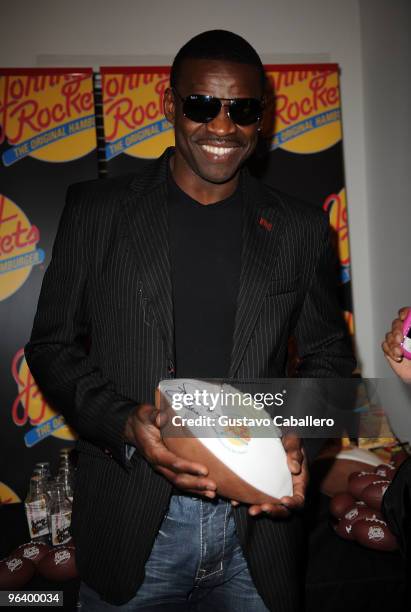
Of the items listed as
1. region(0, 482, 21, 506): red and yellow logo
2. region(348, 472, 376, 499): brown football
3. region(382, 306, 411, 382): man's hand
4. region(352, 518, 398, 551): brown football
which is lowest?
region(0, 482, 21, 506): red and yellow logo

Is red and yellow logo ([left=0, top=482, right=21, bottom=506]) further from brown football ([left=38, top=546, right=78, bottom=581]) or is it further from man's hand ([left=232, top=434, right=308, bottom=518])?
man's hand ([left=232, top=434, right=308, bottom=518])

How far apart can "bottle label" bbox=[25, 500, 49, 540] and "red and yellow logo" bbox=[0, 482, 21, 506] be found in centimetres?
78

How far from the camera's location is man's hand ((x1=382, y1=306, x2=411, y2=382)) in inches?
58.9

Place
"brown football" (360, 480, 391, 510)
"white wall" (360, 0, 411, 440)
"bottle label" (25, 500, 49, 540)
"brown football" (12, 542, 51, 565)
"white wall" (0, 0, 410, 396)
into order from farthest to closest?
→ "white wall" (0, 0, 410, 396)
"white wall" (360, 0, 411, 440)
"bottle label" (25, 500, 49, 540)
"brown football" (360, 480, 391, 510)
"brown football" (12, 542, 51, 565)

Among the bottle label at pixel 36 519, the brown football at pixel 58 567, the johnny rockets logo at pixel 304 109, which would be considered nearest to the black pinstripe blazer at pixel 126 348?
the brown football at pixel 58 567

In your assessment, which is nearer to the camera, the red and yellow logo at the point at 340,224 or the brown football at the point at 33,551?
the brown football at the point at 33,551

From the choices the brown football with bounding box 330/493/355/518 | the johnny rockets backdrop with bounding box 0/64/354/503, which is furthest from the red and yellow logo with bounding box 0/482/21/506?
the brown football with bounding box 330/493/355/518

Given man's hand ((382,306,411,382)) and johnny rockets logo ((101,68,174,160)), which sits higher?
johnny rockets logo ((101,68,174,160))

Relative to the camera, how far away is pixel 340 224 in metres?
3.35

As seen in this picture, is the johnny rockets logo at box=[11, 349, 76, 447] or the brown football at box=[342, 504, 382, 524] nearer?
the brown football at box=[342, 504, 382, 524]

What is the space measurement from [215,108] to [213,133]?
0.07 metres

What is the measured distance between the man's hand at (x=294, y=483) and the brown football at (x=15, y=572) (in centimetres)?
140

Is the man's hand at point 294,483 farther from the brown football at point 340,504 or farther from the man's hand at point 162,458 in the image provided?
the brown football at point 340,504

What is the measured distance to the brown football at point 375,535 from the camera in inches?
83.4
